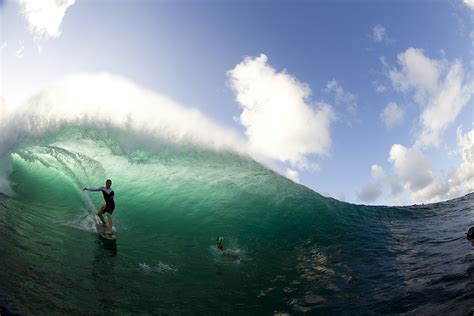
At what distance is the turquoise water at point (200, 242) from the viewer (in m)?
6.06

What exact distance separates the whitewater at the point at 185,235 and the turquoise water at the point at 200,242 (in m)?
0.05

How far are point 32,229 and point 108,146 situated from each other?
1051 cm

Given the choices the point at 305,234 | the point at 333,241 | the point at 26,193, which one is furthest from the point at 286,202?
the point at 26,193

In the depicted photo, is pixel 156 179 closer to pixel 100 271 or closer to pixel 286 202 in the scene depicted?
pixel 286 202

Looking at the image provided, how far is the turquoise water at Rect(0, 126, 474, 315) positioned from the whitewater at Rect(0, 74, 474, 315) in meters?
0.05

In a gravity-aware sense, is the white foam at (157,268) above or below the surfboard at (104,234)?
below

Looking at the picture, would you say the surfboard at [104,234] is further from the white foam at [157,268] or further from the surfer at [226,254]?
the surfer at [226,254]

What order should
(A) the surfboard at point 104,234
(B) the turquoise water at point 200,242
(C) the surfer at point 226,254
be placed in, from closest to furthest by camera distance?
1. (B) the turquoise water at point 200,242
2. (A) the surfboard at point 104,234
3. (C) the surfer at point 226,254

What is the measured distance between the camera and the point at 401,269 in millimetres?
8492

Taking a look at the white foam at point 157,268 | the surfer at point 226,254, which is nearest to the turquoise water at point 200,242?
the white foam at point 157,268

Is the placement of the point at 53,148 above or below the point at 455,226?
above

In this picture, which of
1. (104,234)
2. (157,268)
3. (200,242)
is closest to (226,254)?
(200,242)

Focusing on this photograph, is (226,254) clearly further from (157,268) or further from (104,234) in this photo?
(104,234)

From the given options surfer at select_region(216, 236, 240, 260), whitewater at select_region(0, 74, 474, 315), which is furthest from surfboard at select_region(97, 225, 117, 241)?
surfer at select_region(216, 236, 240, 260)
